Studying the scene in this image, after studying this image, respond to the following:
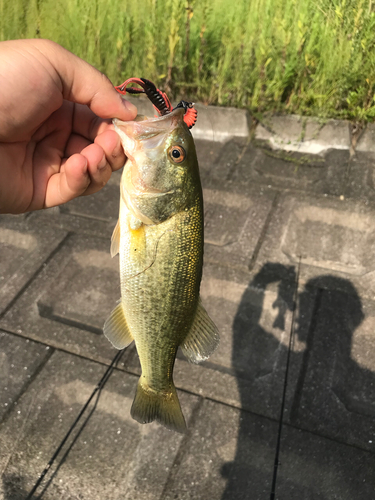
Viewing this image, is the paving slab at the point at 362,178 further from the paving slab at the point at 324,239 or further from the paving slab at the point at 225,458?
the paving slab at the point at 225,458

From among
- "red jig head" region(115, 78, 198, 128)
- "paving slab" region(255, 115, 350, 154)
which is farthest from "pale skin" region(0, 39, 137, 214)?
"paving slab" region(255, 115, 350, 154)

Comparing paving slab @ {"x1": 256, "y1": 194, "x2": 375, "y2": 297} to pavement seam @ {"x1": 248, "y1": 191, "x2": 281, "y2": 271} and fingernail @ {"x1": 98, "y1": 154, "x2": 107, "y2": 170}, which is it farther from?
fingernail @ {"x1": 98, "y1": 154, "x2": 107, "y2": 170}

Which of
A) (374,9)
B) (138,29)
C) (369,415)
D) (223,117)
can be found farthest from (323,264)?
(138,29)

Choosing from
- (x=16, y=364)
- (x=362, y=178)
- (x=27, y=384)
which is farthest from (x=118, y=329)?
(x=362, y=178)

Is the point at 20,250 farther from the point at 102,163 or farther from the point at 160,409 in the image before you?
the point at 160,409

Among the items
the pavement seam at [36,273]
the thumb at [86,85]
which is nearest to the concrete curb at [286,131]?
the pavement seam at [36,273]
